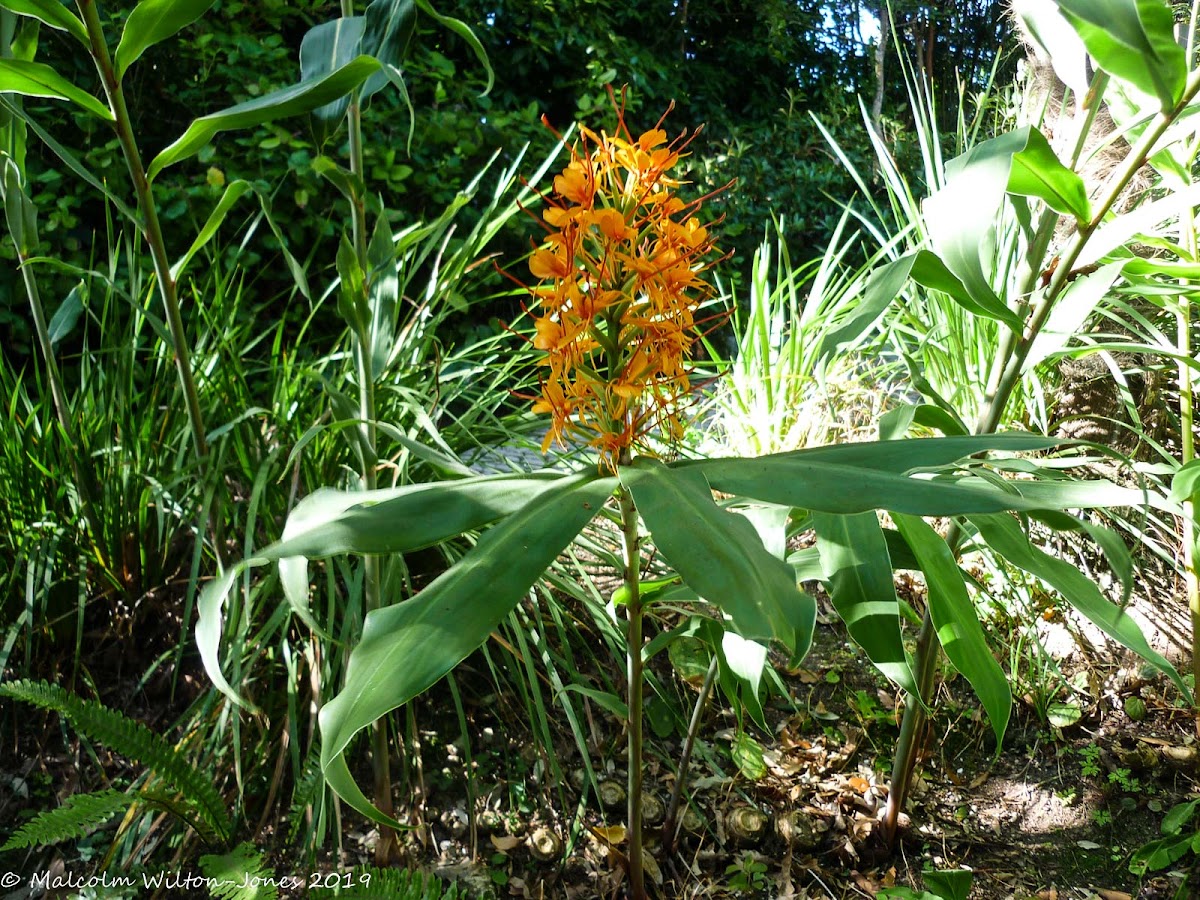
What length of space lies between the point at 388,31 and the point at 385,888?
1.08m

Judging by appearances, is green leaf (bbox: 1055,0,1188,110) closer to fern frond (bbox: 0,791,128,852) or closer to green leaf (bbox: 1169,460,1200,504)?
green leaf (bbox: 1169,460,1200,504)

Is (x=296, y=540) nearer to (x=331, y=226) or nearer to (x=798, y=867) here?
(x=798, y=867)

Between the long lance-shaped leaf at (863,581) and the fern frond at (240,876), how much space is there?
0.78 metres

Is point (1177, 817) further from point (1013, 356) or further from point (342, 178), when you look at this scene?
point (342, 178)

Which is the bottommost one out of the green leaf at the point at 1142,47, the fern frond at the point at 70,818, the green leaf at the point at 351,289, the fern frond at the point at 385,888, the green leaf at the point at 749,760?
the green leaf at the point at 749,760

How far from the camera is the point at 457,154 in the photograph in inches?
166

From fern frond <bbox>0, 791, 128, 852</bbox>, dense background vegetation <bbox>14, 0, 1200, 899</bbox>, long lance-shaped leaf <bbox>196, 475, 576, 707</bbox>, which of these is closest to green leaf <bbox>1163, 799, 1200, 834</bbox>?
dense background vegetation <bbox>14, 0, 1200, 899</bbox>

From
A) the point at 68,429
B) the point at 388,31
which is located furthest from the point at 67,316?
the point at 388,31

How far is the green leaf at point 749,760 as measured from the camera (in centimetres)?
168

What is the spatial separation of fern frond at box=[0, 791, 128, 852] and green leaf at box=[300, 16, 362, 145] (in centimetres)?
93

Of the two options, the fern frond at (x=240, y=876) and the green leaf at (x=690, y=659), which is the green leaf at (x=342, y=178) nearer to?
the fern frond at (x=240, y=876)

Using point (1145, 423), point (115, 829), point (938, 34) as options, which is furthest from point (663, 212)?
point (938, 34)

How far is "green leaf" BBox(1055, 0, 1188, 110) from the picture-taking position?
83 cm

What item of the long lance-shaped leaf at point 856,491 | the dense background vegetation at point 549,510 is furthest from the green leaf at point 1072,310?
the long lance-shaped leaf at point 856,491
